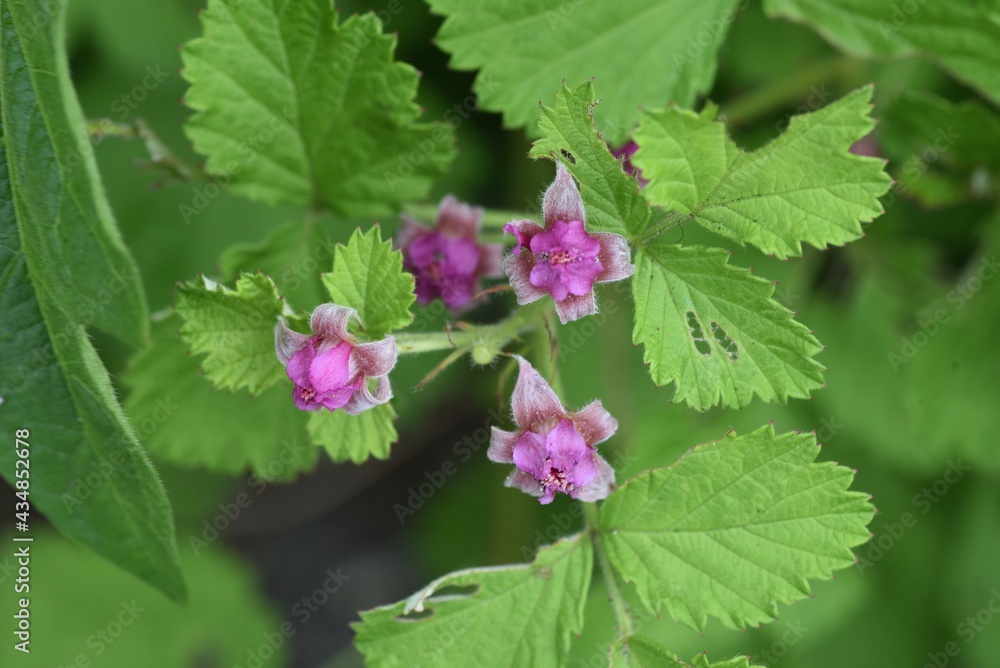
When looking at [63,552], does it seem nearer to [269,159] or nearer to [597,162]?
[269,159]

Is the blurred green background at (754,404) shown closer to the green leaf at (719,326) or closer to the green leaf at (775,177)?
the green leaf at (775,177)

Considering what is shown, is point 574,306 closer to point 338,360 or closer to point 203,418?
point 338,360

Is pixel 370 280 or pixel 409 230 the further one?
pixel 409 230

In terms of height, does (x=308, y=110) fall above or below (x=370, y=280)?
above

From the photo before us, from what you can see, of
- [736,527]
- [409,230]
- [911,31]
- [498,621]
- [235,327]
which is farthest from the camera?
[911,31]
